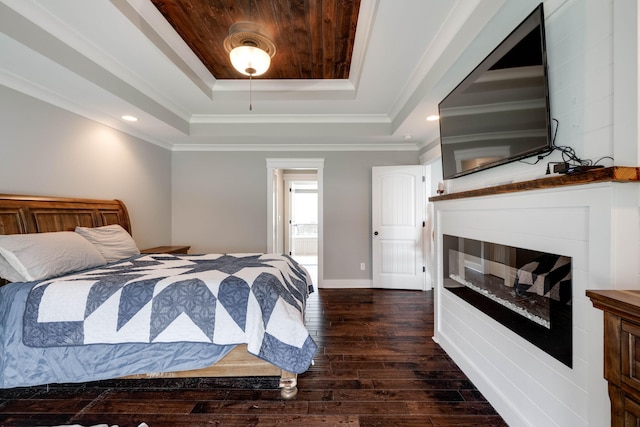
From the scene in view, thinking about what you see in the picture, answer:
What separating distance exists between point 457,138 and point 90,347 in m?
2.95

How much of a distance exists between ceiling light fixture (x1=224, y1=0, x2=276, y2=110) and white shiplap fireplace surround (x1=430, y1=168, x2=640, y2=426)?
6.19 feet

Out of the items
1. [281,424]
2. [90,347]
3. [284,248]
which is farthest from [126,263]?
[284,248]

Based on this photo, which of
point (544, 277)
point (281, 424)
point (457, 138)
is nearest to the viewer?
point (544, 277)

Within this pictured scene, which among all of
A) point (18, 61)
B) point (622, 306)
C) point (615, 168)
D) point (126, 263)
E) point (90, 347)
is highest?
point (18, 61)

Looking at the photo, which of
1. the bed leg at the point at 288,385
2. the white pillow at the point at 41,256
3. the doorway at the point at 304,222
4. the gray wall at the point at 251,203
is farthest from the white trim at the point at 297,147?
the bed leg at the point at 288,385

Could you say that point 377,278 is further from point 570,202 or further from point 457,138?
point 570,202

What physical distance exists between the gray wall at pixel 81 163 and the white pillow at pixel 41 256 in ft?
1.97

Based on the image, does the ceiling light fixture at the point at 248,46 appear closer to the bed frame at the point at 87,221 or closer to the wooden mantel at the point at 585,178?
the wooden mantel at the point at 585,178

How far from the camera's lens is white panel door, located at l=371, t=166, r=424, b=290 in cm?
431

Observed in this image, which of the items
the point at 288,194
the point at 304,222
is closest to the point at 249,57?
the point at 288,194

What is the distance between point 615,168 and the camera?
954 millimetres

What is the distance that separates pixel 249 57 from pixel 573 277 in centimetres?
243

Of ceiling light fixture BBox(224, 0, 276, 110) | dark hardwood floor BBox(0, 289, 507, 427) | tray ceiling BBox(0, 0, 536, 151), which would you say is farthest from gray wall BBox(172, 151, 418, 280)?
ceiling light fixture BBox(224, 0, 276, 110)

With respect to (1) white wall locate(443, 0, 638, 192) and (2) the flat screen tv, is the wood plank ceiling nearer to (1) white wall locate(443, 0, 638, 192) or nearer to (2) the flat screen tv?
(2) the flat screen tv
